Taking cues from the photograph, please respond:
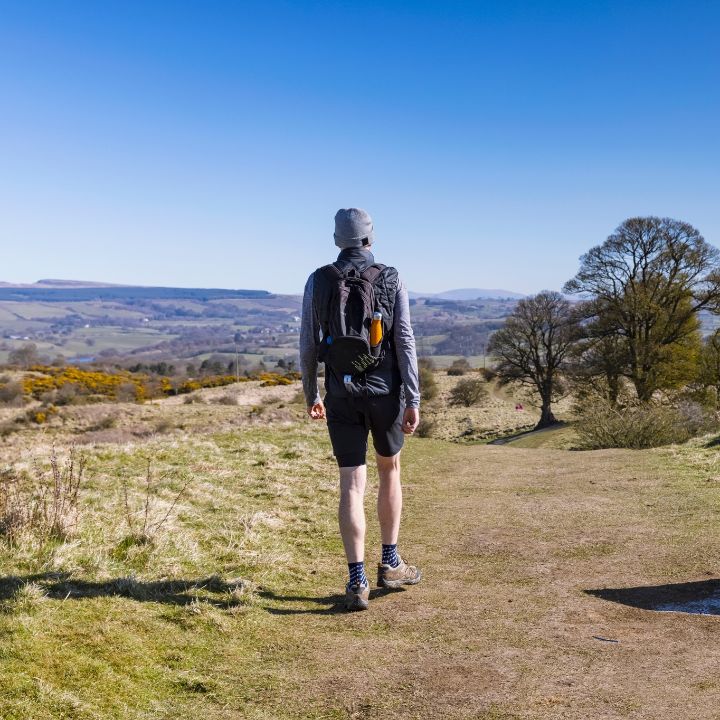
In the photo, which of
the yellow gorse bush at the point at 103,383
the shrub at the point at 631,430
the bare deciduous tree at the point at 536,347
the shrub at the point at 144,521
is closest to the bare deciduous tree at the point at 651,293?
the bare deciduous tree at the point at 536,347

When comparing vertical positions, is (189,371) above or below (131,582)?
below

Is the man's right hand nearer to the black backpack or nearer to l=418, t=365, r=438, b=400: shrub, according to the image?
the black backpack

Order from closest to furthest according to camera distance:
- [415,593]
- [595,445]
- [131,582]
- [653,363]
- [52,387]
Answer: [131,582], [415,593], [595,445], [653,363], [52,387]

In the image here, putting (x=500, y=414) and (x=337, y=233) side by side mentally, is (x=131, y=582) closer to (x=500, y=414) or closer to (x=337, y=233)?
(x=337, y=233)

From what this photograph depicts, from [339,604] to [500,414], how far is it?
4332 centimetres

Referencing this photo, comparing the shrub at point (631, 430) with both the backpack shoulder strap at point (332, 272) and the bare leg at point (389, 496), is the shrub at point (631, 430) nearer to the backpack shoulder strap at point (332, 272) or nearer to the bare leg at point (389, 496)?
the bare leg at point (389, 496)

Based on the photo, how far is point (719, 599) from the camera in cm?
466

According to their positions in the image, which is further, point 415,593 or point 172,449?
point 172,449

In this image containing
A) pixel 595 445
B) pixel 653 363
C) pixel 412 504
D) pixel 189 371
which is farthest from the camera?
pixel 189 371

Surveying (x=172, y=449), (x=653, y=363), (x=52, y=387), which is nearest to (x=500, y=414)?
(x=653, y=363)

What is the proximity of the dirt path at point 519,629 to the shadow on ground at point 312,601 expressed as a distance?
0.04 feet

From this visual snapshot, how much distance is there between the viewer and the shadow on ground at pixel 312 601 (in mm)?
4508

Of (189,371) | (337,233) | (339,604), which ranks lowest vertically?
(189,371)

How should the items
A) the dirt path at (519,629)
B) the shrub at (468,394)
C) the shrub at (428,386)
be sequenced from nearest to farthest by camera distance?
the dirt path at (519,629)
the shrub at (468,394)
the shrub at (428,386)
